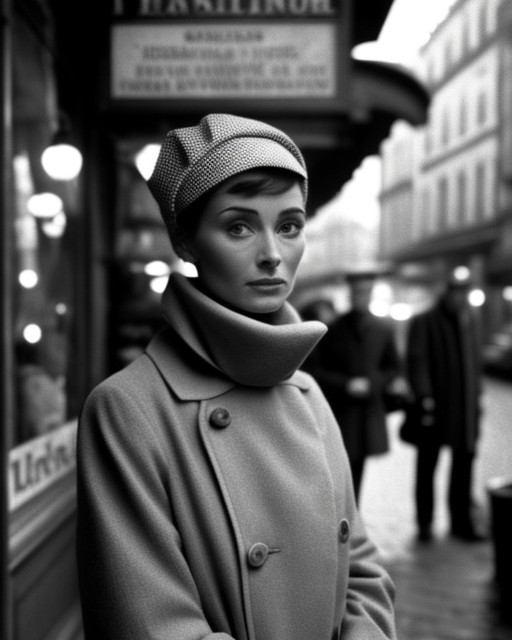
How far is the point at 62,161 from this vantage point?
420 centimetres

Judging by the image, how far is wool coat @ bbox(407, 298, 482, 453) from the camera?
5.91 m

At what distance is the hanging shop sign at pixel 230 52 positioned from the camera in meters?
3.29

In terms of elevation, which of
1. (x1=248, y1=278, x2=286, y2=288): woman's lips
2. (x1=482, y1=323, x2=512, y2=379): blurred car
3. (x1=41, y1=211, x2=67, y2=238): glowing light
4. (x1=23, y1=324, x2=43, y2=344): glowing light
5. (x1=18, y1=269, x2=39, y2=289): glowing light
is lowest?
(x1=482, y1=323, x2=512, y2=379): blurred car

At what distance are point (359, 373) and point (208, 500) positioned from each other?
4.13 metres

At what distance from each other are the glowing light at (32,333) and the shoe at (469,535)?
3687 mm

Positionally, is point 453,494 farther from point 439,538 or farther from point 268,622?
point 268,622

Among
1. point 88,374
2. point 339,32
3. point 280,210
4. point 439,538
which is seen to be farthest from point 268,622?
point 439,538

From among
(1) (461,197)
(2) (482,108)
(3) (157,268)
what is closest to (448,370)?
(3) (157,268)

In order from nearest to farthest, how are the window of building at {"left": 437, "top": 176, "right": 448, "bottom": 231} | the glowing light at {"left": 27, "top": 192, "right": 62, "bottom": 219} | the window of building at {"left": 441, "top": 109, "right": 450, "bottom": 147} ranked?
the glowing light at {"left": 27, "top": 192, "right": 62, "bottom": 219}, the window of building at {"left": 441, "top": 109, "right": 450, "bottom": 147}, the window of building at {"left": 437, "top": 176, "right": 448, "bottom": 231}

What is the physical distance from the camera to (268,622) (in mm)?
1396

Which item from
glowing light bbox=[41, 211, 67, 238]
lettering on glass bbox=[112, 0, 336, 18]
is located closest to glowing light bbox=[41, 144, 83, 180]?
glowing light bbox=[41, 211, 67, 238]

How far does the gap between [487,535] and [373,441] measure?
54.8 inches

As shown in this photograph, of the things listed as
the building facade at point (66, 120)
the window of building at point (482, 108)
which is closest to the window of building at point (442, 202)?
the window of building at point (482, 108)

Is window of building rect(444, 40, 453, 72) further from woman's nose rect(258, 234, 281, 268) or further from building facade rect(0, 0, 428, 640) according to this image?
woman's nose rect(258, 234, 281, 268)
